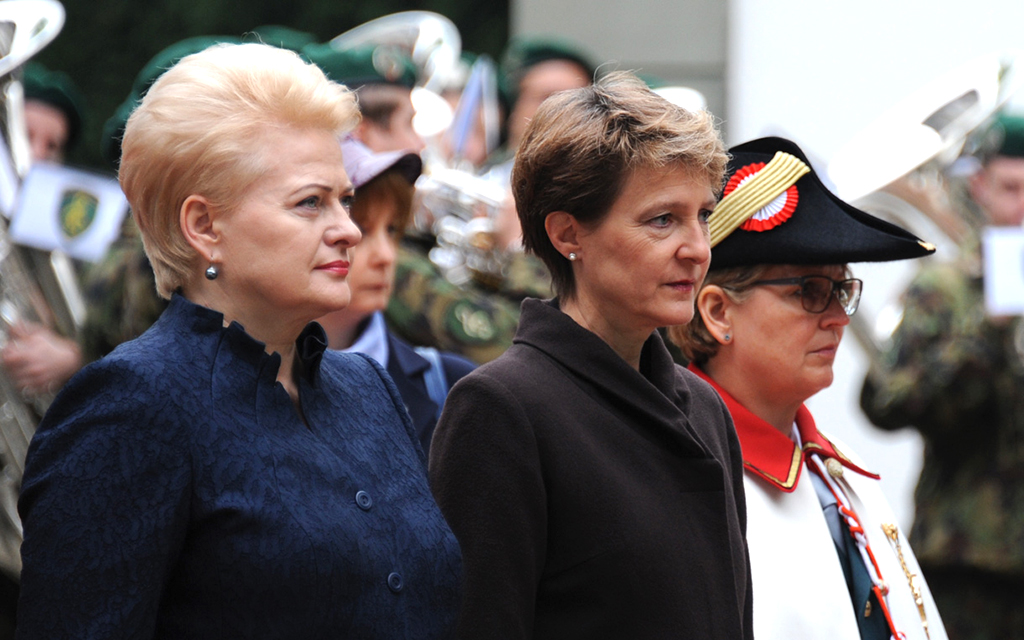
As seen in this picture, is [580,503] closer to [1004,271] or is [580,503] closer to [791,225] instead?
[791,225]

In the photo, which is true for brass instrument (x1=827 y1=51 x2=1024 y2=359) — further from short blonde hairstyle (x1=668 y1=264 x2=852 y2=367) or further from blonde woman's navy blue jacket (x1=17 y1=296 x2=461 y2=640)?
blonde woman's navy blue jacket (x1=17 y1=296 x2=461 y2=640)

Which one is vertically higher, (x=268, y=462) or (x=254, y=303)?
(x=254, y=303)

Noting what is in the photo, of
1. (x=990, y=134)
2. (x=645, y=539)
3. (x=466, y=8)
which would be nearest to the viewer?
(x=645, y=539)

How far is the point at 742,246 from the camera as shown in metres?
2.64

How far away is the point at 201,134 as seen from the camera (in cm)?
180

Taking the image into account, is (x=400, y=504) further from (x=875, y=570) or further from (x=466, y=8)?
(x=466, y=8)

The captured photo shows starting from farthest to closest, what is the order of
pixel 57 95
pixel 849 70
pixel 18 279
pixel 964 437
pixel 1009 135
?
pixel 849 70 < pixel 57 95 < pixel 1009 135 < pixel 18 279 < pixel 964 437

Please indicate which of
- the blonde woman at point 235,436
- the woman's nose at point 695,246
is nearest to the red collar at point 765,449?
the woman's nose at point 695,246

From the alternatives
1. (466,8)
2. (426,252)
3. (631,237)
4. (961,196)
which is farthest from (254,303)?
(466,8)

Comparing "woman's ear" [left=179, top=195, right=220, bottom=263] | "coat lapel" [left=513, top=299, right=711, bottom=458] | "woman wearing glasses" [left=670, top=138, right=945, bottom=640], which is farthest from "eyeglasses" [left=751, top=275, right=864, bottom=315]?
"woman's ear" [left=179, top=195, right=220, bottom=263]

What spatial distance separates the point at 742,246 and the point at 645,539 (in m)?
0.82

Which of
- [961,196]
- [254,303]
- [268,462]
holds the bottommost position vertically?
[961,196]

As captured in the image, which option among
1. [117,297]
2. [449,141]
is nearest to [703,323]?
[117,297]

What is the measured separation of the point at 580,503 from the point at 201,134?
2.42ft
